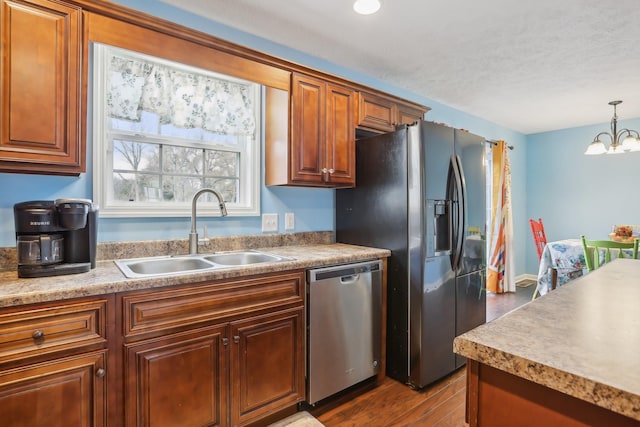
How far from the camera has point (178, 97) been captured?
6.94 ft

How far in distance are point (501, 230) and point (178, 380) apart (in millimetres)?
4483

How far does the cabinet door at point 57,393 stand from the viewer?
3.75 feet

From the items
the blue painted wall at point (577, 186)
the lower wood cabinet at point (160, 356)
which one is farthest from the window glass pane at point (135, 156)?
the blue painted wall at point (577, 186)

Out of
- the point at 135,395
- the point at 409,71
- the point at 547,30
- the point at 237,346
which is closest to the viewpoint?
the point at 135,395

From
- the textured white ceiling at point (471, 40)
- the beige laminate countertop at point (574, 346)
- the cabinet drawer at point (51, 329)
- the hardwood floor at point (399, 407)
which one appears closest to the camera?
the beige laminate countertop at point (574, 346)

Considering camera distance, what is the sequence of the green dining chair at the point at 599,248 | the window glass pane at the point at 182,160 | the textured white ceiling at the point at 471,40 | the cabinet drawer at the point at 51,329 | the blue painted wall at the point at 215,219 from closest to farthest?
the cabinet drawer at the point at 51,329 → the blue painted wall at the point at 215,219 → the textured white ceiling at the point at 471,40 → the window glass pane at the point at 182,160 → the green dining chair at the point at 599,248

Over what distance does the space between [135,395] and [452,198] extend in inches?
85.1

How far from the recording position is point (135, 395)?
1.37 meters

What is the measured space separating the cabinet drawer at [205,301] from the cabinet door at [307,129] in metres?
0.74

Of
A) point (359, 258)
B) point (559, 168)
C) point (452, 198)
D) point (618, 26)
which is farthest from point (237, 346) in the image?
point (559, 168)

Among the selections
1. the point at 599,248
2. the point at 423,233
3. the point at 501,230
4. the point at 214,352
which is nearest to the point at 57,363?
the point at 214,352

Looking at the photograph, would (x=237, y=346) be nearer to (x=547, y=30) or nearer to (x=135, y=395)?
(x=135, y=395)

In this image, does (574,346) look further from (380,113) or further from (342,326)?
(380,113)

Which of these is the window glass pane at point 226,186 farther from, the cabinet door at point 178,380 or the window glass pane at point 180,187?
the cabinet door at point 178,380
